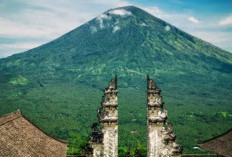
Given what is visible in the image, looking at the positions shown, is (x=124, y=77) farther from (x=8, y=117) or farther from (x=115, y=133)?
(x=115, y=133)

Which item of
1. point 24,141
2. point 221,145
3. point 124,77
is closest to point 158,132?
point 24,141

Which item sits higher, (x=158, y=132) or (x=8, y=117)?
(x=158, y=132)

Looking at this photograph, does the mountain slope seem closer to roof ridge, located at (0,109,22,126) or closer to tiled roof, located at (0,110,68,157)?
tiled roof, located at (0,110,68,157)

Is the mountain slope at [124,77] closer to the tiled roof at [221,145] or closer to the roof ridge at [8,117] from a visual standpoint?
the tiled roof at [221,145]

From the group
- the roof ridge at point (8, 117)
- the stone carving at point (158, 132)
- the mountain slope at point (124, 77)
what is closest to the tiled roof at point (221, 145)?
the stone carving at point (158, 132)

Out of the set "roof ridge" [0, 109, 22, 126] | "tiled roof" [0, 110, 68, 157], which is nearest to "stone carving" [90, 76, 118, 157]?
"tiled roof" [0, 110, 68, 157]

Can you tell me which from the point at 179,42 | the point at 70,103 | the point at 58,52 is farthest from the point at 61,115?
the point at 179,42

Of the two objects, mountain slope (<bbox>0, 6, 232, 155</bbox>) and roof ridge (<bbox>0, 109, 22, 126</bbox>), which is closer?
roof ridge (<bbox>0, 109, 22, 126</bbox>)
